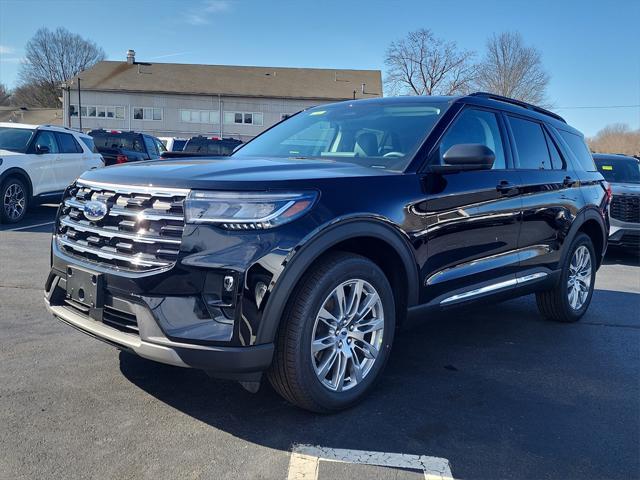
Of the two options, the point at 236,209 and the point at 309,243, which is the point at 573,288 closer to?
the point at 309,243

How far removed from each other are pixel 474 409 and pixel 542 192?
2.10 metres

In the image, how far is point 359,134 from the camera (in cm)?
398

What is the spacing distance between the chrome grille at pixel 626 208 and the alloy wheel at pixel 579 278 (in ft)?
14.8

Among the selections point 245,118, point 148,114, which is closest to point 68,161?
point 245,118

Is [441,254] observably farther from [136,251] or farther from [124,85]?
[124,85]

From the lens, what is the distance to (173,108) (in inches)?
1933

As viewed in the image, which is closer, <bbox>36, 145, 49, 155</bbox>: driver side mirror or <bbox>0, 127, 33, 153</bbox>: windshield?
<bbox>0, 127, 33, 153</bbox>: windshield

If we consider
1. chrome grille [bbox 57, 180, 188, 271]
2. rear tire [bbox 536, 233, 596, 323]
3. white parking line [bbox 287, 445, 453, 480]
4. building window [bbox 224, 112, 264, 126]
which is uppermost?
building window [bbox 224, 112, 264, 126]

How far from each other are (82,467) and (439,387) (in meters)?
2.13

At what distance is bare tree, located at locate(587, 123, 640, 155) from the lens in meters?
67.8

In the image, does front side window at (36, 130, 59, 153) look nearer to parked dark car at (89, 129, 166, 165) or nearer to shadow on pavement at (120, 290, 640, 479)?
parked dark car at (89, 129, 166, 165)

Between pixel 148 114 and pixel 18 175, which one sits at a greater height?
pixel 148 114

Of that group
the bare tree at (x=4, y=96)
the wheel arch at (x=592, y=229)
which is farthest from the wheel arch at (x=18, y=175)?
the bare tree at (x=4, y=96)

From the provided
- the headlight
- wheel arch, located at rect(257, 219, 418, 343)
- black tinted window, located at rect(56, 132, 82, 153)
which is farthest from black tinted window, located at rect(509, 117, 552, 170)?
black tinted window, located at rect(56, 132, 82, 153)
